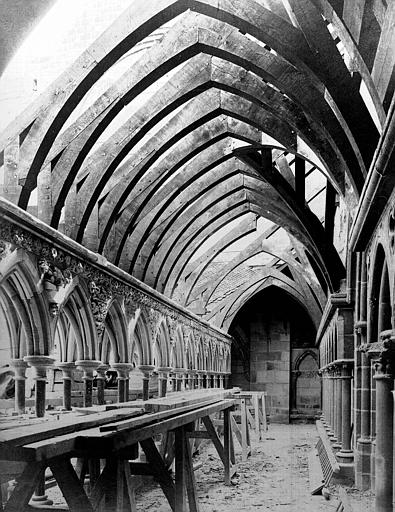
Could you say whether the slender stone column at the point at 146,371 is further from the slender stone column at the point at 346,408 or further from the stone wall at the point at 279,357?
the stone wall at the point at 279,357

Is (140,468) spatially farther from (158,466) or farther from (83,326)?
(83,326)

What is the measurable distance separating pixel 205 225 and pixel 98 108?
18.4ft

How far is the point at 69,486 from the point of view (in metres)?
3.81

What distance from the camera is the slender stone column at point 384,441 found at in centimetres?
471

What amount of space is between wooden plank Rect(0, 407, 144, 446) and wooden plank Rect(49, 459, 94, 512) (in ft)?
0.62

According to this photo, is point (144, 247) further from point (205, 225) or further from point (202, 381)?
point (202, 381)

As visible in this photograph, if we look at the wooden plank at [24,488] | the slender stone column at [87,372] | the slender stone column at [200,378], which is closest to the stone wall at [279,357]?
the slender stone column at [200,378]

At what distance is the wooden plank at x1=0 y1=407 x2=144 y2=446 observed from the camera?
3567mm

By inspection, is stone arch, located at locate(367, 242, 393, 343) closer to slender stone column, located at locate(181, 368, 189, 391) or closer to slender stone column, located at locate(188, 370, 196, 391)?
slender stone column, located at locate(181, 368, 189, 391)

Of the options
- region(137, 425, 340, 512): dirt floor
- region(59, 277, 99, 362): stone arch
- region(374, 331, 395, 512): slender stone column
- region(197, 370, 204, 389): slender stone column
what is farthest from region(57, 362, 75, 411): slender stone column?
region(197, 370, 204, 389): slender stone column

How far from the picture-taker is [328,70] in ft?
Answer: 18.2

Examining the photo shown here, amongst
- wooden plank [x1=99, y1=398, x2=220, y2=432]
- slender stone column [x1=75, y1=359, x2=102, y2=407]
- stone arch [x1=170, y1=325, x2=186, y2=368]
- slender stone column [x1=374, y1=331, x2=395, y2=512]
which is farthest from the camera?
stone arch [x1=170, y1=325, x2=186, y2=368]

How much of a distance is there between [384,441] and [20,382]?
4386 millimetres

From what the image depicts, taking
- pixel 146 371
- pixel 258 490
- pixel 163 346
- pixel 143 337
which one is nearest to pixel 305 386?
pixel 163 346
